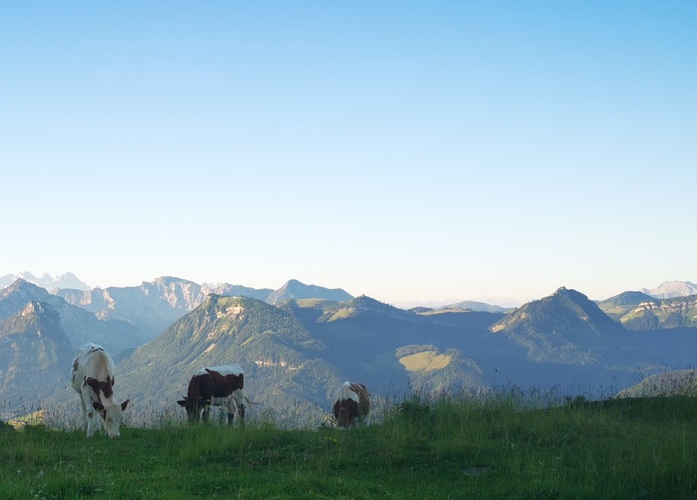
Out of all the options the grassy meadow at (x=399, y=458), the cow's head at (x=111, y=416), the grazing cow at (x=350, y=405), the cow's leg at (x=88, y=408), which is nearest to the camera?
the grassy meadow at (x=399, y=458)

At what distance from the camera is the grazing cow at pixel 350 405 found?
92.5ft

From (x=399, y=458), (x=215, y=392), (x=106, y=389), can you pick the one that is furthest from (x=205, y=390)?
(x=399, y=458)

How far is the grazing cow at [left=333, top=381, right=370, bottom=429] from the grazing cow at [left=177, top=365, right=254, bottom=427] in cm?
410

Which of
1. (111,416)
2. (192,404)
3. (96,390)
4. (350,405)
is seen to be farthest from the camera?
(350,405)

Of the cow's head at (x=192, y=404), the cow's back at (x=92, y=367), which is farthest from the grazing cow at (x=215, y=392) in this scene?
the cow's back at (x=92, y=367)

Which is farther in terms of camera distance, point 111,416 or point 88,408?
point 88,408

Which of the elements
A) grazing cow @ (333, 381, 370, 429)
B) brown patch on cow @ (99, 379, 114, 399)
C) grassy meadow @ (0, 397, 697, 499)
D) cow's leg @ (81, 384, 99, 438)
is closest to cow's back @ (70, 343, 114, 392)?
brown patch on cow @ (99, 379, 114, 399)

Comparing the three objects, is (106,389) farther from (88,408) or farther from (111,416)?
(111,416)

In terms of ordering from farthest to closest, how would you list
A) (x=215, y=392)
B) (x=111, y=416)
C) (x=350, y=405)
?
(x=350, y=405), (x=215, y=392), (x=111, y=416)

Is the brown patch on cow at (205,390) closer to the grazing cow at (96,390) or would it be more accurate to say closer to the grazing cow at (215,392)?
the grazing cow at (215,392)

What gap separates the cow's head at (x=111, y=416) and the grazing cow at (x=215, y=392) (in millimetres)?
4654

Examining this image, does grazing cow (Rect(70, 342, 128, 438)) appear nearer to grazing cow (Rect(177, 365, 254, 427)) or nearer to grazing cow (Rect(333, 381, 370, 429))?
grazing cow (Rect(177, 365, 254, 427))

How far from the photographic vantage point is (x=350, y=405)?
94.4 ft

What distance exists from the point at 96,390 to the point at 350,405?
34.9ft
